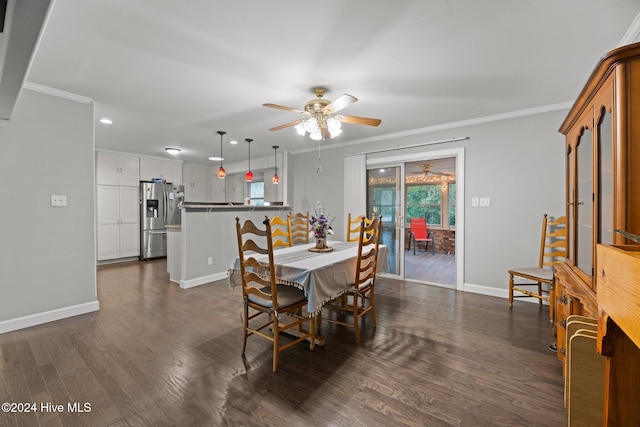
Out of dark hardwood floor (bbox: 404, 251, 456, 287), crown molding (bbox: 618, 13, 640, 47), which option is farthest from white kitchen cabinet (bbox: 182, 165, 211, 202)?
crown molding (bbox: 618, 13, 640, 47)

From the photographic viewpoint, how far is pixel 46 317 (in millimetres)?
2740

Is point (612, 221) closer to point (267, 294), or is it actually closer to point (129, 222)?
point (267, 294)

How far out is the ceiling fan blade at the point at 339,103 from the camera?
2.24 m

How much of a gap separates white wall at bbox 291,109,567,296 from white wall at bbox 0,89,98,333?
14.3ft

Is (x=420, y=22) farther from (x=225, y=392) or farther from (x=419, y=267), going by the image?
(x=419, y=267)

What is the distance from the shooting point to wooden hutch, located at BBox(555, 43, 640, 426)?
734mm

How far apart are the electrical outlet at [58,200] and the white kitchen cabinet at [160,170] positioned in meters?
3.55

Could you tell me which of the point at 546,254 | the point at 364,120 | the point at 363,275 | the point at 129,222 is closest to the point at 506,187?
the point at 546,254

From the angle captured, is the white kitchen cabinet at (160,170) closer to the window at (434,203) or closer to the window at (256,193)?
the window at (256,193)

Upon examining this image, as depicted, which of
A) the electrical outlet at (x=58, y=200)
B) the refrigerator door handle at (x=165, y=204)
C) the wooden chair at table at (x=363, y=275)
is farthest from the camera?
the refrigerator door handle at (x=165, y=204)

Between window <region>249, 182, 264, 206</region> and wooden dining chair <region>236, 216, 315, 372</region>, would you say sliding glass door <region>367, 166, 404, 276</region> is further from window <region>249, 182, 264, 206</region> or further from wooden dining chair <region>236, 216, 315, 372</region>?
window <region>249, 182, 264, 206</region>

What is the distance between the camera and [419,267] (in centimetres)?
529

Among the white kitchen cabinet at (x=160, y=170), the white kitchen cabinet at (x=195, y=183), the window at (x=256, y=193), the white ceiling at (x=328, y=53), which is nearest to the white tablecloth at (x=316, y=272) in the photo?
the white ceiling at (x=328, y=53)

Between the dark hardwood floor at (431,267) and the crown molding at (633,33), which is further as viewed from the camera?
the dark hardwood floor at (431,267)
